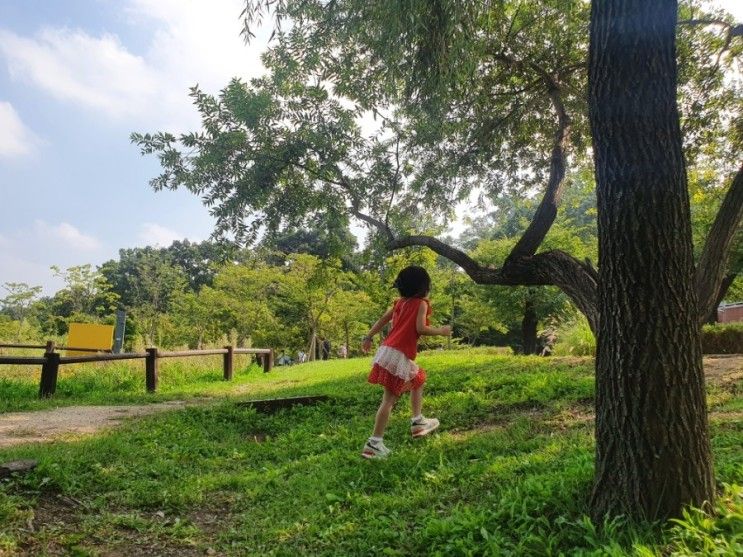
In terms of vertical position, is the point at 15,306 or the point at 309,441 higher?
the point at 15,306

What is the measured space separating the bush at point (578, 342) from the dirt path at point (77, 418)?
2.89 meters

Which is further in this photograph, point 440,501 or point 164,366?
point 164,366

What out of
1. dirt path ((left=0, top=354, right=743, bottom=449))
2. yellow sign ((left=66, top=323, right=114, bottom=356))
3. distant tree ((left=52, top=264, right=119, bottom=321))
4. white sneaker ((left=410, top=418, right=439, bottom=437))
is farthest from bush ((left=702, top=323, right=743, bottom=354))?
distant tree ((left=52, top=264, right=119, bottom=321))

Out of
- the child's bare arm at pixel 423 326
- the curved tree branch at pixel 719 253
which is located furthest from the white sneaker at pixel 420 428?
the curved tree branch at pixel 719 253

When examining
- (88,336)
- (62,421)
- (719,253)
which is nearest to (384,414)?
(719,253)

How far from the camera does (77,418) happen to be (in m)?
6.20

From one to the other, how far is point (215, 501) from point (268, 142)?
5004mm

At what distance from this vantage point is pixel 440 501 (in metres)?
3.09

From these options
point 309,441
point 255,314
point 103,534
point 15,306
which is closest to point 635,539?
point 103,534

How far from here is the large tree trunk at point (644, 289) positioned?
7.41ft

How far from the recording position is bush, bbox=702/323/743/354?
10945mm

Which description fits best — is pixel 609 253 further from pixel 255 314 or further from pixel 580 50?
pixel 255 314

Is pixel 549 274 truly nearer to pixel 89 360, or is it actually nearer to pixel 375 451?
pixel 375 451

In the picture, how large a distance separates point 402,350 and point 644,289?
225 centimetres
